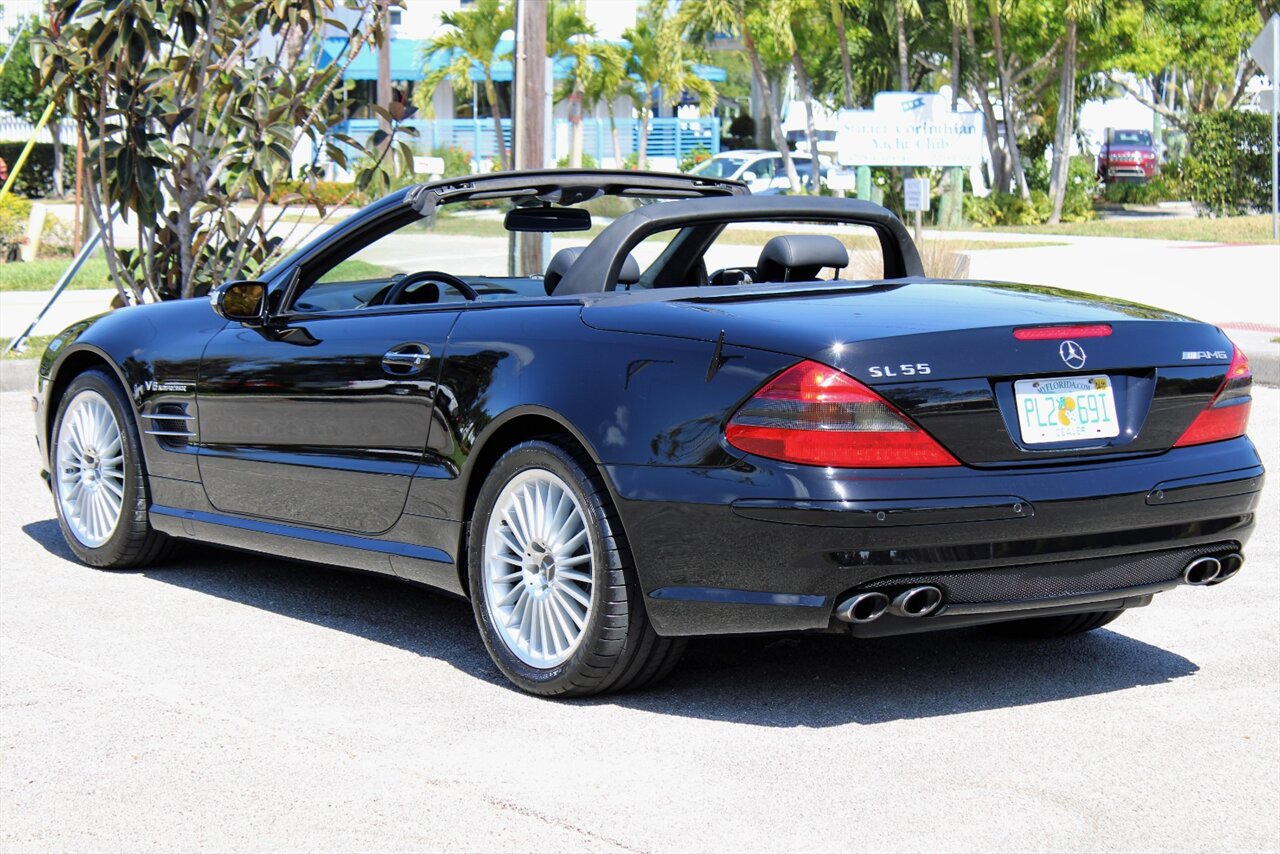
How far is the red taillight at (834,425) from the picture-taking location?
14.7 feet

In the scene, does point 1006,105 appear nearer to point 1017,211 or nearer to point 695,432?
point 1017,211

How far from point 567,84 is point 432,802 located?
5026 centimetres

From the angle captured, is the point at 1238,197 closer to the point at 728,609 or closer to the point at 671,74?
the point at 671,74

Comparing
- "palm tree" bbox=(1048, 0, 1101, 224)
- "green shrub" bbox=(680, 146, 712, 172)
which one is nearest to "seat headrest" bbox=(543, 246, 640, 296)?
"palm tree" bbox=(1048, 0, 1101, 224)

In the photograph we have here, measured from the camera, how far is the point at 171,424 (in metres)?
6.57

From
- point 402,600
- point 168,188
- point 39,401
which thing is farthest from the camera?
point 168,188

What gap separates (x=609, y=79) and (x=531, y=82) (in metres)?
38.7

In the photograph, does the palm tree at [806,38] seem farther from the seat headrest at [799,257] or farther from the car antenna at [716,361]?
the car antenna at [716,361]

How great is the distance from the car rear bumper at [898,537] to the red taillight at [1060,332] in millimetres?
338

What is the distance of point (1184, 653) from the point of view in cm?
567

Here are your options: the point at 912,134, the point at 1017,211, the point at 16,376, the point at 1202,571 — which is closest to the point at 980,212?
the point at 1017,211

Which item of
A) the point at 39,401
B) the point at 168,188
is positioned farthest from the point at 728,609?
the point at 168,188

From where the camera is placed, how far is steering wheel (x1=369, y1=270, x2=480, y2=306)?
19.6 feet

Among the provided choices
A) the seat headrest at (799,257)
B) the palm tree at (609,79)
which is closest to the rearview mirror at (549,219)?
the seat headrest at (799,257)
